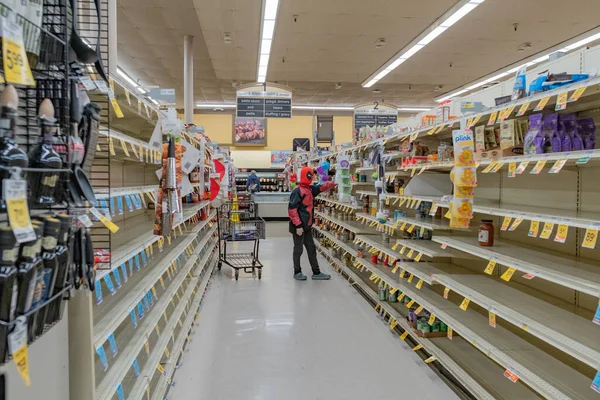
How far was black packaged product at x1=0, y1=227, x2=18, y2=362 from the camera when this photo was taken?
89cm

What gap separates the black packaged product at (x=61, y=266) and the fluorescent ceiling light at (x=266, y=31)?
638cm

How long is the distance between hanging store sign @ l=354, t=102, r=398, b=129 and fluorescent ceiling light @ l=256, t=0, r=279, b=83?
2969 millimetres

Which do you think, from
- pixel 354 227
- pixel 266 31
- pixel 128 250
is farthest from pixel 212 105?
pixel 128 250

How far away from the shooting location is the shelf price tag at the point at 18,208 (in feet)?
2.82

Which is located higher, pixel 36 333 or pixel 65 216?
pixel 65 216

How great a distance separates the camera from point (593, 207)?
251 centimetres

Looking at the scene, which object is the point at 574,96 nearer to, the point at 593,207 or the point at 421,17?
the point at 593,207

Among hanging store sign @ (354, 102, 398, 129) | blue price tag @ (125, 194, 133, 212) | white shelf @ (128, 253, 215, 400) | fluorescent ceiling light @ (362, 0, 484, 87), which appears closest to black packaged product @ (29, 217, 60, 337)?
blue price tag @ (125, 194, 133, 212)

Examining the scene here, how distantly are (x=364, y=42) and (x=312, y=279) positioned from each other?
17.7ft

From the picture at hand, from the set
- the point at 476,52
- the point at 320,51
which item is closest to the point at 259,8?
the point at 320,51

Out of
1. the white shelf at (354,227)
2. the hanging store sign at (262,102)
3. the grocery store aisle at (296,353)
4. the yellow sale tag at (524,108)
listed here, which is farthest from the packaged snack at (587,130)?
the hanging store sign at (262,102)

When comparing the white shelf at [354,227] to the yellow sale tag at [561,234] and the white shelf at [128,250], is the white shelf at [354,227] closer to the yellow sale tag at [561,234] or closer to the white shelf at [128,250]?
the white shelf at [128,250]

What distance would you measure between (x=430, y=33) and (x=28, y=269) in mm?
8590

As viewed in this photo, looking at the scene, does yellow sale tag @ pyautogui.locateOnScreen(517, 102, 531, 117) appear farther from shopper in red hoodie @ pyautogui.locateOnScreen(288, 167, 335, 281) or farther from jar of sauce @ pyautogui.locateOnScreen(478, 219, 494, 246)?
shopper in red hoodie @ pyautogui.locateOnScreen(288, 167, 335, 281)
